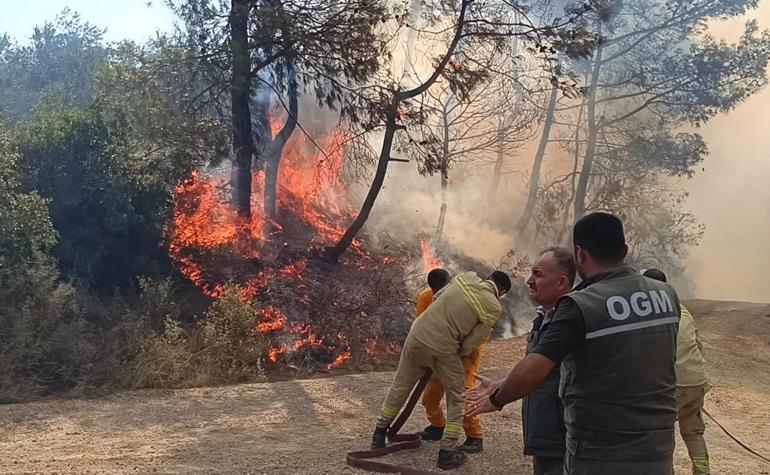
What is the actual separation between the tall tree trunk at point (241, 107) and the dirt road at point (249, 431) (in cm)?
563

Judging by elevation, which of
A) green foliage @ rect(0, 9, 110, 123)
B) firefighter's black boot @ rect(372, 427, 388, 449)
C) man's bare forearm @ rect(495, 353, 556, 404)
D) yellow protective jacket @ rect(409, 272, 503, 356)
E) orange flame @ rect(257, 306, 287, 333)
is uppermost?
green foliage @ rect(0, 9, 110, 123)

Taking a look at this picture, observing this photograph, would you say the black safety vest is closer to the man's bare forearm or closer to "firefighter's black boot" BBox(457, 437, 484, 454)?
the man's bare forearm

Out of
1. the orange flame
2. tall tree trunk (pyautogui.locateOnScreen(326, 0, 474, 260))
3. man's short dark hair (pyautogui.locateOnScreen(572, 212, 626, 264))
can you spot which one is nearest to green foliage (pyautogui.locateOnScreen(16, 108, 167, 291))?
the orange flame

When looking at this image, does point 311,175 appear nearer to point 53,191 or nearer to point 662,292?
point 53,191

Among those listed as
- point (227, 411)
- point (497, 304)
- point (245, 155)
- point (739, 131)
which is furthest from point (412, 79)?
point (739, 131)

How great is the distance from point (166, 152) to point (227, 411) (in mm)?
6949

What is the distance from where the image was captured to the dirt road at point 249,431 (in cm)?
601

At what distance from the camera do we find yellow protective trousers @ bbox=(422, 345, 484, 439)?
20.8 ft

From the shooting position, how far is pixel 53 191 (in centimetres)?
1228

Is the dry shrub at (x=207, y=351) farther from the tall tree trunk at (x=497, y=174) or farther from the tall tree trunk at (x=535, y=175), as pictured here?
the tall tree trunk at (x=535, y=175)

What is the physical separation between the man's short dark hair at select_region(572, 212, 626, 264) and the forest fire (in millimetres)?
8675

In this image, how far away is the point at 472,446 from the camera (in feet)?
21.2

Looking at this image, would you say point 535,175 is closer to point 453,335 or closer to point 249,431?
point 249,431

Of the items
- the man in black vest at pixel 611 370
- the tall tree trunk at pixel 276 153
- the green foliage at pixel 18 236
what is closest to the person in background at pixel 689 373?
the man in black vest at pixel 611 370
